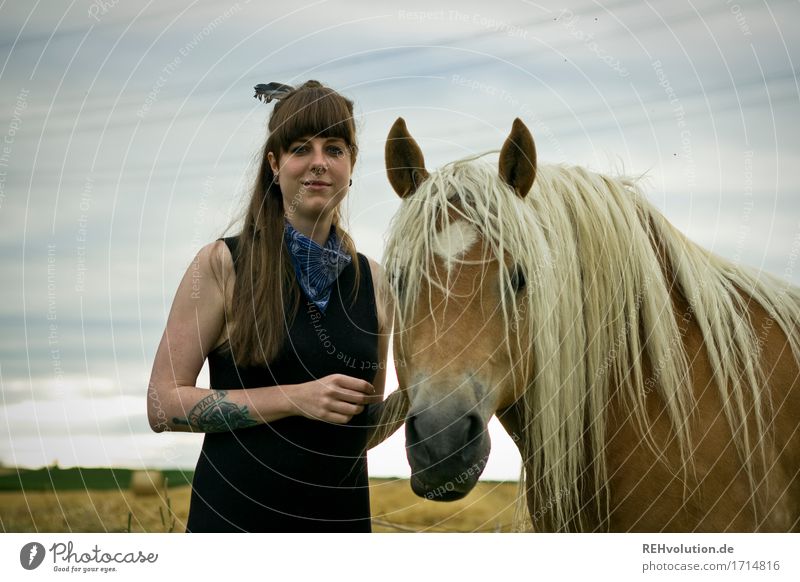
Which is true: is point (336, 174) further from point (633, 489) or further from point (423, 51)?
point (633, 489)

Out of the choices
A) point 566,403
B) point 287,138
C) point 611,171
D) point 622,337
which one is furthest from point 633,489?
point 287,138

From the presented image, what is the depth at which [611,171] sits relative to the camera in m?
2.00

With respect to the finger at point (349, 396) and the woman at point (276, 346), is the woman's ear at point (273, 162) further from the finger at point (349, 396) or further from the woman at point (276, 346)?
the finger at point (349, 396)

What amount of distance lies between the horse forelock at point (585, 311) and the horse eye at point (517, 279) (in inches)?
0.9

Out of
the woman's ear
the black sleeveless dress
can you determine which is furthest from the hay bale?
the woman's ear

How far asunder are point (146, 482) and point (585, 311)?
173 cm

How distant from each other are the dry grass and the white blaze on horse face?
99 cm

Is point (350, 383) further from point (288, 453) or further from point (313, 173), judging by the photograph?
point (313, 173)
